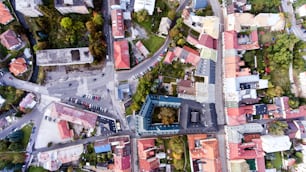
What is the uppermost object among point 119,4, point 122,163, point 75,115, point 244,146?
point 119,4

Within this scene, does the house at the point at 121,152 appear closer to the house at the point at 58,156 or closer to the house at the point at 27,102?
the house at the point at 58,156

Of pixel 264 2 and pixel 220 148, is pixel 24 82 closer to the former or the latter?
pixel 220 148

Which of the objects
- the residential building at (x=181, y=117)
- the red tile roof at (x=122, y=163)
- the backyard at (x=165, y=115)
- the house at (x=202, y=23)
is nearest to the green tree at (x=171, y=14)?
the house at (x=202, y=23)

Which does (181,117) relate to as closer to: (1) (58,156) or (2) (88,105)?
(2) (88,105)

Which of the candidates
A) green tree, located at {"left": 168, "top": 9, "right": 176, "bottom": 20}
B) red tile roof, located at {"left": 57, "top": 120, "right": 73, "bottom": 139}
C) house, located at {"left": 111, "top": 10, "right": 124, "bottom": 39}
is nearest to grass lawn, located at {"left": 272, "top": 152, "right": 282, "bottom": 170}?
green tree, located at {"left": 168, "top": 9, "right": 176, "bottom": 20}

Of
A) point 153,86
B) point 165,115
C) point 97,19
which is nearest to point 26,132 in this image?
point 97,19

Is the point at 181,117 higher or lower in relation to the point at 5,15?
lower

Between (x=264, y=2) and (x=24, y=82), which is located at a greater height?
(x=264, y=2)

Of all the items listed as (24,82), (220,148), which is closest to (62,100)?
(24,82)
